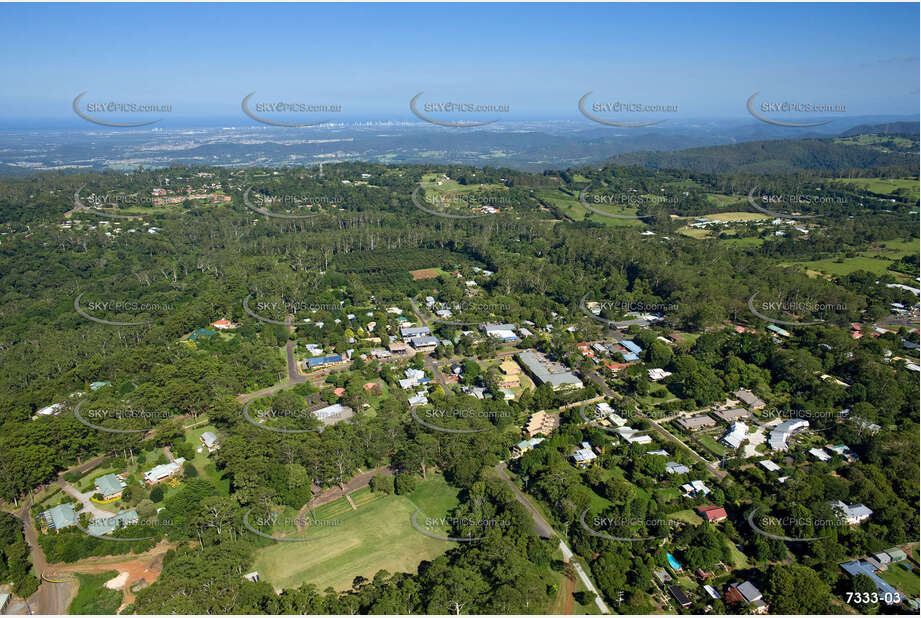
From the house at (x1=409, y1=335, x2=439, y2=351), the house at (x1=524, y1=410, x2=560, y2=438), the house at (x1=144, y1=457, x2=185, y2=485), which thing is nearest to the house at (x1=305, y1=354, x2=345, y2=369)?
the house at (x1=409, y1=335, x2=439, y2=351)

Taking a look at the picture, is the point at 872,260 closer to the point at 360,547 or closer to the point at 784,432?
the point at 784,432

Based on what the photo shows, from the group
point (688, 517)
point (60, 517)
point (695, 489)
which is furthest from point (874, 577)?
point (60, 517)

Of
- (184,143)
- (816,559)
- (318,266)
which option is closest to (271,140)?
(184,143)

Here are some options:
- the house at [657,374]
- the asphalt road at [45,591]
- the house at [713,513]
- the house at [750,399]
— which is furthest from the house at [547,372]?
the asphalt road at [45,591]

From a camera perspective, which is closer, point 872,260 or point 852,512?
point 852,512

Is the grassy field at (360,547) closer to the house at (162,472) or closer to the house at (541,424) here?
the house at (541,424)

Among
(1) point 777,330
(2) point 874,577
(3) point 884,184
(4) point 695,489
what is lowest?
(4) point 695,489

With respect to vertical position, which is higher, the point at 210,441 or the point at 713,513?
the point at 713,513

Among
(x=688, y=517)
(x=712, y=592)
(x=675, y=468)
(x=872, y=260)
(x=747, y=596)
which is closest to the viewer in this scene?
(x=747, y=596)
